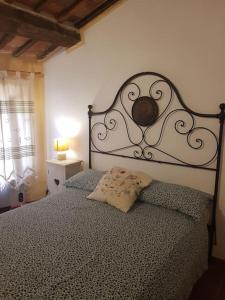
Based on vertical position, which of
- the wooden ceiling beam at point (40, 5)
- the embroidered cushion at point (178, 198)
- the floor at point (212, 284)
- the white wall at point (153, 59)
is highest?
the wooden ceiling beam at point (40, 5)

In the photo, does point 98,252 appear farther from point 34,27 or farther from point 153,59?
point 34,27

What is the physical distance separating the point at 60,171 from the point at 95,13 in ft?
6.05

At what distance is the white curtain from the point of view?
3.13 m

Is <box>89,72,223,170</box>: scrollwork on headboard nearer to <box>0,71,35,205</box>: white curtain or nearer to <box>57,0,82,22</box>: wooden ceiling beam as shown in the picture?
<box>57,0,82,22</box>: wooden ceiling beam

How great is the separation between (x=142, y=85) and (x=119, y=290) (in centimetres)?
192

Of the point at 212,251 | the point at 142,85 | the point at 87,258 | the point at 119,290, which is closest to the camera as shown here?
the point at 119,290

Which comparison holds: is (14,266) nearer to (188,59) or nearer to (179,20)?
(188,59)

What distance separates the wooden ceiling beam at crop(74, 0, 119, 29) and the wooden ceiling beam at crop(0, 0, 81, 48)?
0.08m

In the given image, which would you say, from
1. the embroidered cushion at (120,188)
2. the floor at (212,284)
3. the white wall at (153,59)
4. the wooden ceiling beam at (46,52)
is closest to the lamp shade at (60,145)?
the white wall at (153,59)

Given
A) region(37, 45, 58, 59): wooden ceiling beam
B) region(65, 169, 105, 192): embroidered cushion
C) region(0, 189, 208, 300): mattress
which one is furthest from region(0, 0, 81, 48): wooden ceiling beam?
region(0, 189, 208, 300): mattress

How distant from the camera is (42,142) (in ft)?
11.9

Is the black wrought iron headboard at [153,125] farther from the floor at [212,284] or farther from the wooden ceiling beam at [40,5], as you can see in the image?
the wooden ceiling beam at [40,5]

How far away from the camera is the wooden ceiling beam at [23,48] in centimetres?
286

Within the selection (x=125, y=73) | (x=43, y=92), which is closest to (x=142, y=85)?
(x=125, y=73)
